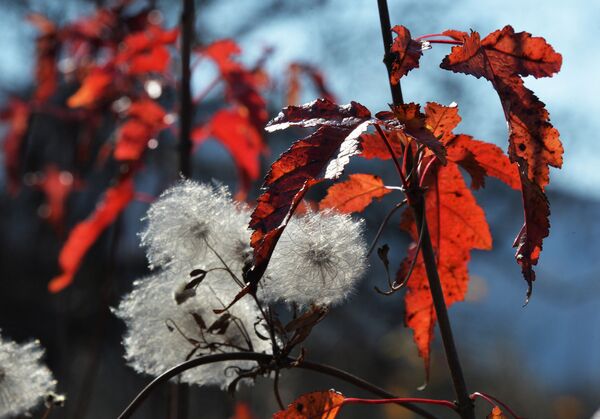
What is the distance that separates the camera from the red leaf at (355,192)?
798 mm

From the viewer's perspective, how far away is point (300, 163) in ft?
2.01

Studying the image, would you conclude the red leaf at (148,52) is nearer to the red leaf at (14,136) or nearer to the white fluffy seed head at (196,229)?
the red leaf at (14,136)

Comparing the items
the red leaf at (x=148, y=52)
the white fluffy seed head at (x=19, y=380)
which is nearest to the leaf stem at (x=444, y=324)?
the white fluffy seed head at (x=19, y=380)

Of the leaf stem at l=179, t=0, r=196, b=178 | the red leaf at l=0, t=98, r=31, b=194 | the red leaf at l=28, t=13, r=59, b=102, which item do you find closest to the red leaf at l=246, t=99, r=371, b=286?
the leaf stem at l=179, t=0, r=196, b=178

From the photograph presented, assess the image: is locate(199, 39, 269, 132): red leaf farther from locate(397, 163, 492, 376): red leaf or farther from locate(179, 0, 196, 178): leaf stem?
locate(397, 163, 492, 376): red leaf

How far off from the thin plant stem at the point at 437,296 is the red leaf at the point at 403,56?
0.01 m

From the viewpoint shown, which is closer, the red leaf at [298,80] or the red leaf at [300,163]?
the red leaf at [300,163]

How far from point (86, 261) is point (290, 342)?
3.74 m

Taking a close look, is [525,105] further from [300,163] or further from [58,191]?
[58,191]

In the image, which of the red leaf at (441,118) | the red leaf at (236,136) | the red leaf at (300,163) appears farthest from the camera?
the red leaf at (236,136)

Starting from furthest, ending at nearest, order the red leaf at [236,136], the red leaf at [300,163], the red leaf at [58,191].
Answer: the red leaf at [58,191] < the red leaf at [236,136] < the red leaf at [300,163]

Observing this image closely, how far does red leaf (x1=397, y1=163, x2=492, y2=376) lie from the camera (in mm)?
805

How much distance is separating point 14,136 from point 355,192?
1885mm

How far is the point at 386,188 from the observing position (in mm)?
791
